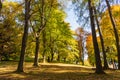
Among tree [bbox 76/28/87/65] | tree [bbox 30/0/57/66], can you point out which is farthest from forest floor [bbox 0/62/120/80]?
tree [bbox 76/28/87/65]

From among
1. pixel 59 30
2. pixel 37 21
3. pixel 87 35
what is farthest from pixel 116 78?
pixel 87 35

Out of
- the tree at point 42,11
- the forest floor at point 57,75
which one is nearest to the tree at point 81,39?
the tree at point 42,11

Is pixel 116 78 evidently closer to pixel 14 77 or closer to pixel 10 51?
pixel 14 77

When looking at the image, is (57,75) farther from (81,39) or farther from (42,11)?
(81,39)

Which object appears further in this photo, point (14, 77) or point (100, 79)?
point (14, 77)

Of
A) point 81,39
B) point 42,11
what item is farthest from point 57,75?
point 81,39

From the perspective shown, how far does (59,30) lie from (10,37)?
1043 cm

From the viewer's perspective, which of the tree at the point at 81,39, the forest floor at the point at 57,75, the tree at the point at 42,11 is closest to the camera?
the forest floor at the point at 57,75

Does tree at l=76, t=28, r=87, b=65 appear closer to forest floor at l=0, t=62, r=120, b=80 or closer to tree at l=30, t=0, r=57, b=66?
tree at l=30, t=0, r=57, b=66

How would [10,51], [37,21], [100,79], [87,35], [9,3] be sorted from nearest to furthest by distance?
[100,79] → [37,21] → [10,51] → [9,3] → [87,35]

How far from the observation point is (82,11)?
2278 centimetres

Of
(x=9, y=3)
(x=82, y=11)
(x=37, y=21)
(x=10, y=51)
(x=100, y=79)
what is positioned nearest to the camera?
(x=100, y=79)

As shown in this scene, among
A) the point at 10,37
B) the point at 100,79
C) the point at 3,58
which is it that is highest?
the point at 10,37

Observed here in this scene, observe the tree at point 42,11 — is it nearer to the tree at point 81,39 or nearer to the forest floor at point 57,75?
the forest floor at point 57,75
